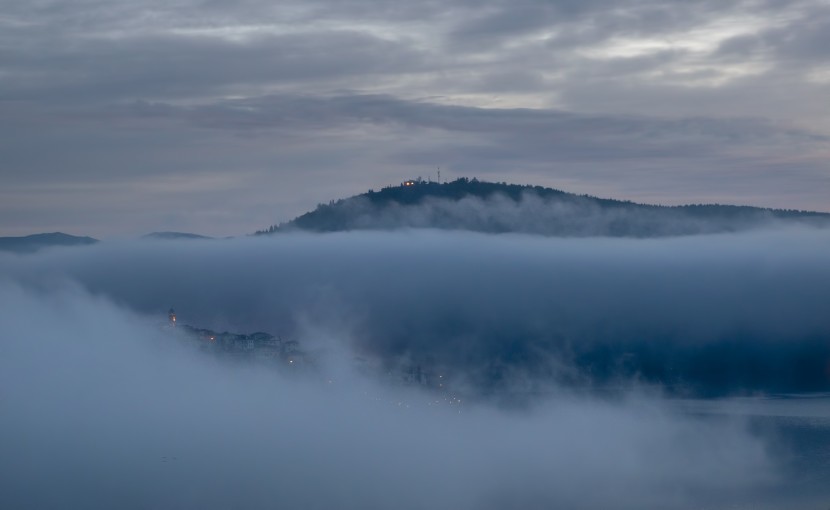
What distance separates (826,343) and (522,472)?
44.1 meters

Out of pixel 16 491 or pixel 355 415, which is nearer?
pixel 16 491

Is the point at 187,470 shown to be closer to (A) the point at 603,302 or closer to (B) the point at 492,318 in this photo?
(B) the point at 492,318

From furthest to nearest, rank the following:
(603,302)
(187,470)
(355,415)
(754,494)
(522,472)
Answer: (603,302)
(355,415)
(187,470)
(522,472)
(754,494)

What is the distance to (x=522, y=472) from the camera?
45.6 m

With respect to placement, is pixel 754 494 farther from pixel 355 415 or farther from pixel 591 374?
pixel 591 374

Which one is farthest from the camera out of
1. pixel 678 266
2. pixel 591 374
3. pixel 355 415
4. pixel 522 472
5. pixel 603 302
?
pixel 678 266

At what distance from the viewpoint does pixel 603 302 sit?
92250 mm

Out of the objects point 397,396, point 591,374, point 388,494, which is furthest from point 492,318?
point 388,494

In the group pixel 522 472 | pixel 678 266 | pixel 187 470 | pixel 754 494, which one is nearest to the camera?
pixel 754 494

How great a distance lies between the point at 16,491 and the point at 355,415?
20638 millimetres

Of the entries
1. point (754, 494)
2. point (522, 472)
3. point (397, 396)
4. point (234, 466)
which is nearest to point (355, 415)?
point (397, 396)

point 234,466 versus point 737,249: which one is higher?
point 737,249

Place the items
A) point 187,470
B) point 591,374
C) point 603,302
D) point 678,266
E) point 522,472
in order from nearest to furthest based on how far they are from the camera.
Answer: point 522,472 → point 187,470 → point 591,374 → point 603,302 → point 678,266

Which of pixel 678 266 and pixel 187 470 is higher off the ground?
pixel 678 266
